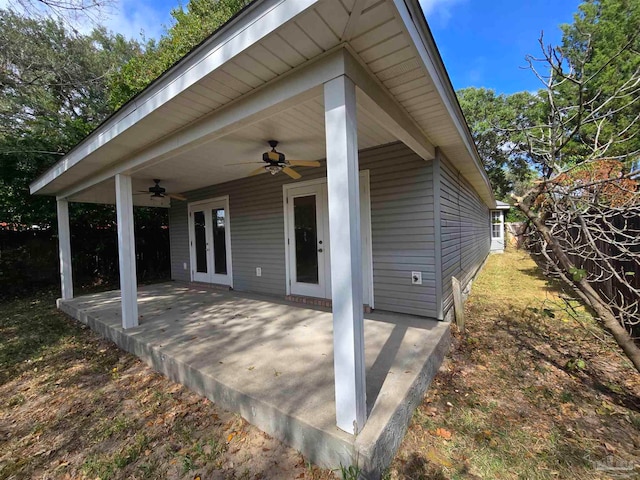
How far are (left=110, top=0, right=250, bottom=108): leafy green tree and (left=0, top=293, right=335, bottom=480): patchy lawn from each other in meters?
10.3

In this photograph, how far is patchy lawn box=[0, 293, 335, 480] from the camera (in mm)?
1712

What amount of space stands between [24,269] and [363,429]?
30.0ft

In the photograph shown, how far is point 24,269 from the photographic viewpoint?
6914 mm

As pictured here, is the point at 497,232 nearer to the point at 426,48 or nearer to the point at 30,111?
the point at 426,48

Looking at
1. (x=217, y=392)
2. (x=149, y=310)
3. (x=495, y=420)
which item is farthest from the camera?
(x=149, y=310)

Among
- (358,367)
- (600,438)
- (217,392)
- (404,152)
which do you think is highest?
(404,152)

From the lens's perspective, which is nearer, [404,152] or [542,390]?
[542,390]

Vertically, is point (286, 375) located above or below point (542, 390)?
above

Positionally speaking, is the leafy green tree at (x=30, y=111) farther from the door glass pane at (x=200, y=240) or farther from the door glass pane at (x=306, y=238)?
the door glass pane at (x=306, y=238)

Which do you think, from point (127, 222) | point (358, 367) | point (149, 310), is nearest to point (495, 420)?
point (358, 367)

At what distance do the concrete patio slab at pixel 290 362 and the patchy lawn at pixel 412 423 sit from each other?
5.3 inches

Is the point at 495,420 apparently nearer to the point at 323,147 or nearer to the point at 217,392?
the point at 217,392

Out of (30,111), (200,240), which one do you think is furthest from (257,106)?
(30,111)

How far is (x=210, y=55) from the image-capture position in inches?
71.9
